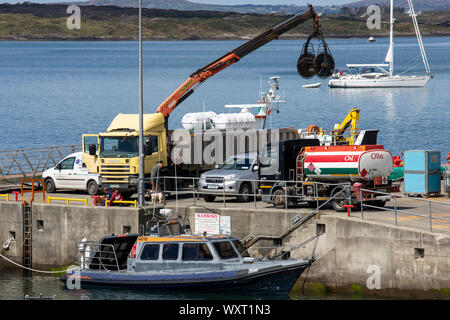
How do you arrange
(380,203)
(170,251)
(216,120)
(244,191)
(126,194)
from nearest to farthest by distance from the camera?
1. (170,251)
2. (380,203)
3. (244,191)
4. (126,194)
5. (216,120)

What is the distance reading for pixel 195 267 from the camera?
25047 mm

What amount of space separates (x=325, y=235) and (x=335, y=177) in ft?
8.38

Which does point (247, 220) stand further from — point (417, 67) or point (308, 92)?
point (417, 67)

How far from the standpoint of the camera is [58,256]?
30562 millimetres

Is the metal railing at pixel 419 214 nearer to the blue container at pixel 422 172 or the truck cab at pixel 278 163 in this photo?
the blue container at pixel 422 172

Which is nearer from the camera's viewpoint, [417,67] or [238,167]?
[238,167]

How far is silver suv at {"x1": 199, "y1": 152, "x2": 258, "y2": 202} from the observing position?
3062 centimetres

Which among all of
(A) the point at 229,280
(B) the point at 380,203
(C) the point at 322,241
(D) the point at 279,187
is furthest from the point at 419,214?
(A) the point at 229,280

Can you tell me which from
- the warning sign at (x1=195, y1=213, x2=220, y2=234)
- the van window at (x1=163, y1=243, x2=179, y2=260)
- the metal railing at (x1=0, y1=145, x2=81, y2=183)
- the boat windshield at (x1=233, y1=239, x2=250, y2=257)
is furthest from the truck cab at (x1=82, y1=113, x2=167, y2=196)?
the boat windshield at (x1=233, y1=239, x2=250, y2=257)

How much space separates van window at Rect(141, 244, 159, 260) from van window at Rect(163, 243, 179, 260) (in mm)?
283

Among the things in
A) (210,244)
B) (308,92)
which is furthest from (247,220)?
(308,92)

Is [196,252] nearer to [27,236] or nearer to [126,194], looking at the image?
[126,194]

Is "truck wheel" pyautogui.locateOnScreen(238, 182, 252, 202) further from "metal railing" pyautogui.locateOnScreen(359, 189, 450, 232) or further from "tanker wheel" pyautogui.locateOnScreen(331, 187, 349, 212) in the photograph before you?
"metal railing" pyautogui.locateOnScreen(359, 189, 450, 232)
